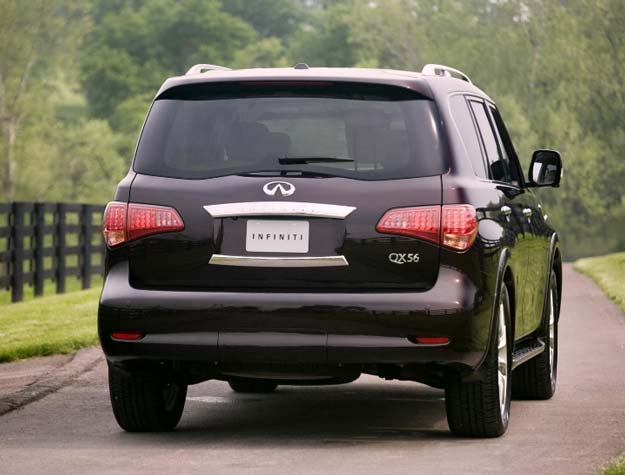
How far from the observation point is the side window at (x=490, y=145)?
914cm

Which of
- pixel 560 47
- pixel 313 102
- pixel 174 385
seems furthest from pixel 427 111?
pixel 560 47

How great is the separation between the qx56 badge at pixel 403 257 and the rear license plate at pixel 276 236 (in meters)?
0.41

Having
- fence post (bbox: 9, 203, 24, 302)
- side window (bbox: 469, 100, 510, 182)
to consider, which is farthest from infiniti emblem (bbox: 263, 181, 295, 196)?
fence post (bbox: 9, 203, 24, 302)

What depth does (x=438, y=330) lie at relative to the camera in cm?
772

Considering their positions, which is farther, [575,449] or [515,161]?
[515,161]

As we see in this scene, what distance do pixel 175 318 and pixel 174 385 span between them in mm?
1189

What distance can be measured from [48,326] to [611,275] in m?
13.5

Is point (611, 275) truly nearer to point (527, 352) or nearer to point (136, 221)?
point (527, 352)

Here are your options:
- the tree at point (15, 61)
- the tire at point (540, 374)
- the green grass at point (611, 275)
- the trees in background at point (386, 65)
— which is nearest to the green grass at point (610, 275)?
the green grass at point (611, 275)

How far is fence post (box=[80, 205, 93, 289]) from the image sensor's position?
1083 inches

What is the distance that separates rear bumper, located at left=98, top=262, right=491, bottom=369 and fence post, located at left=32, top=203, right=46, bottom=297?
16.9 meters

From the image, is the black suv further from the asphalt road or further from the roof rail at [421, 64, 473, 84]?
the asphalt road

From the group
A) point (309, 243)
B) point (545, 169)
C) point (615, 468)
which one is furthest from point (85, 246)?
point (615, 468)

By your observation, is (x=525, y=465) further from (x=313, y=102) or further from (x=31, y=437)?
(x=31, y=437)
